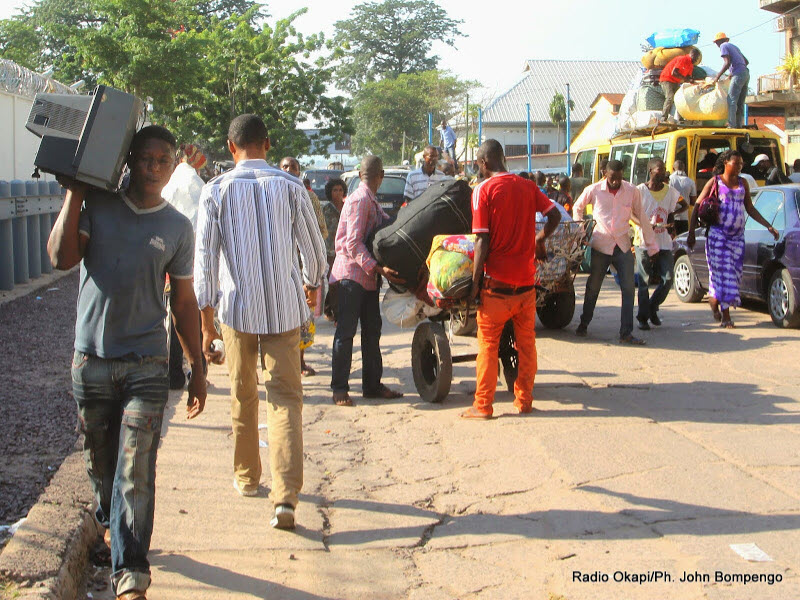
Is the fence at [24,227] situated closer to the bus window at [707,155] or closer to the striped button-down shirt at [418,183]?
the striped button-down shirt at [418,183]

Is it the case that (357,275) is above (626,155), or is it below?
below

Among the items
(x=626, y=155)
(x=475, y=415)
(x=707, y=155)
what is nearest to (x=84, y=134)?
(x=475, y=415)

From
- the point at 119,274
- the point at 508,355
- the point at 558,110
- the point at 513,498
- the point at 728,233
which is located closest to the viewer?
the point at 119,274

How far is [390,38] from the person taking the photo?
76188 mm

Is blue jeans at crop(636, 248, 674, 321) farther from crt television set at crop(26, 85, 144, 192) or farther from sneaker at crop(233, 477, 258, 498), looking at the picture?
crt television set at crop(26, 85, 144, 192)

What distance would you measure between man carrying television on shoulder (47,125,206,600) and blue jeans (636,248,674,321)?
23.8ft

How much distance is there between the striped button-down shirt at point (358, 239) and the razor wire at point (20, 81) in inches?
428

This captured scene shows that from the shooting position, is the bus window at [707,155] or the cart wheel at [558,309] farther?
the bus window at [707,155]

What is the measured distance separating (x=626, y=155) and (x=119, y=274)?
13759 mm

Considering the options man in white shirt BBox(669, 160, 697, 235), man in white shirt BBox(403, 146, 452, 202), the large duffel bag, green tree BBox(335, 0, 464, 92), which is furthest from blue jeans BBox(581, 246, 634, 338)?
green tree BBox(335, 0, 464, 92)

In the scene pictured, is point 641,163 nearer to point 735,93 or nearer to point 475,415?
point 735,93

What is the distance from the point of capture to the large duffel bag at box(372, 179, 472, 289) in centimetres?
691

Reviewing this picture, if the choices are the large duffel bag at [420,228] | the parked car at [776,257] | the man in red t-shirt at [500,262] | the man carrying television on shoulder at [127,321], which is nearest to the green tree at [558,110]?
the parked car at [776,257]

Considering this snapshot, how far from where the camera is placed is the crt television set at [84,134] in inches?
139
